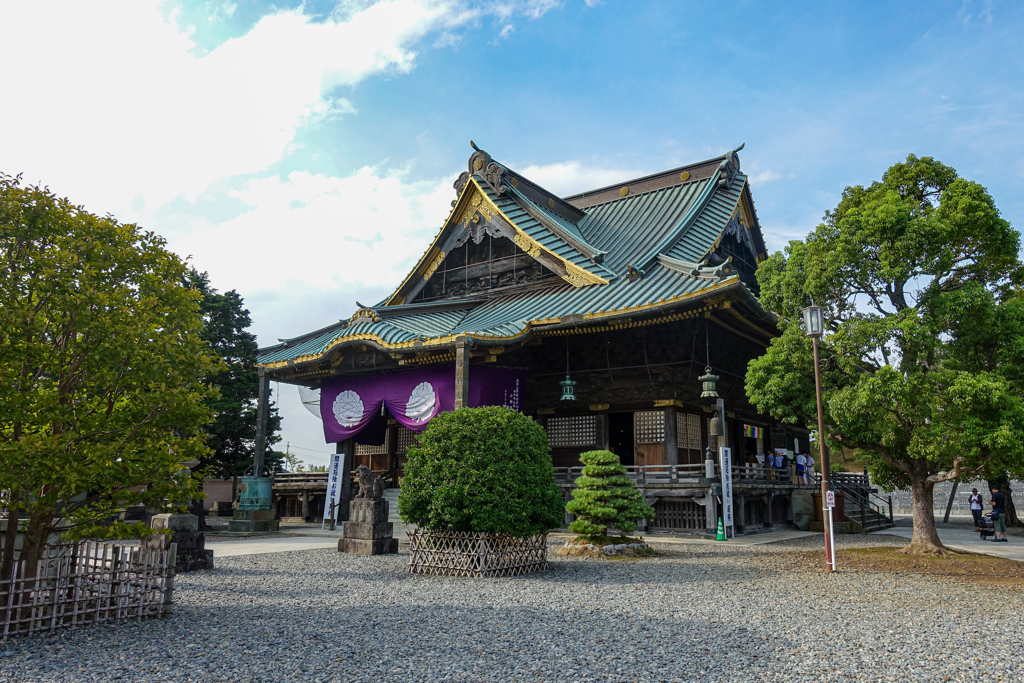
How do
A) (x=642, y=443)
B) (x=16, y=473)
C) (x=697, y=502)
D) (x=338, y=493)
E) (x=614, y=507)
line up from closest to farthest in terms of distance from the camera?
(x=16, y=473)
(x=614, y=507)
(x=697, y=502)
(x=642, y=443)
(x=338, y=493)

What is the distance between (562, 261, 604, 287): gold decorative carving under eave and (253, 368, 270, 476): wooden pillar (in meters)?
10.1

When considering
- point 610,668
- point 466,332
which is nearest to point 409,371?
point 466,332

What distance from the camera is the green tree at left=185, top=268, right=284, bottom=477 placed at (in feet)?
83.8

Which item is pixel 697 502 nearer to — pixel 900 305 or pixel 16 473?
pixel 900 305

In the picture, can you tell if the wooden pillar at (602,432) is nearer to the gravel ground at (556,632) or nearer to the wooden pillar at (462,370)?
the wooden pillar at (462,370)

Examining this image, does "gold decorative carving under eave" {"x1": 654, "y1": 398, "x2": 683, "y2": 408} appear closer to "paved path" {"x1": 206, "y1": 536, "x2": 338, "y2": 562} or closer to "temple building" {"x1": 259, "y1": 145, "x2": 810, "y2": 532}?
"temple building" {"x1": 259, "y1": 145, "x2": 810, "y2": 532}

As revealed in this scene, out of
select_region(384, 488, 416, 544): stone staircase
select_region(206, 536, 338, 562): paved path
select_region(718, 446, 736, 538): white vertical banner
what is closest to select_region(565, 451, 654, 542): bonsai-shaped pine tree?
select_region(718, 446, 736, 538): white vertical banner

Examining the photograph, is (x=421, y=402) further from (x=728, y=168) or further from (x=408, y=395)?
(x=728, y=168)

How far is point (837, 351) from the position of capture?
511 inches

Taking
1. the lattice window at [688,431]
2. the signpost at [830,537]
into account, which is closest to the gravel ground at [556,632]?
the signpost at [830,537]

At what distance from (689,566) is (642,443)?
7381mm

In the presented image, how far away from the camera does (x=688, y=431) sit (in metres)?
19.7

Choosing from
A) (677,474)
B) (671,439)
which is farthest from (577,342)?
(677,474)

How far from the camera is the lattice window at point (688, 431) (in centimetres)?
1920
